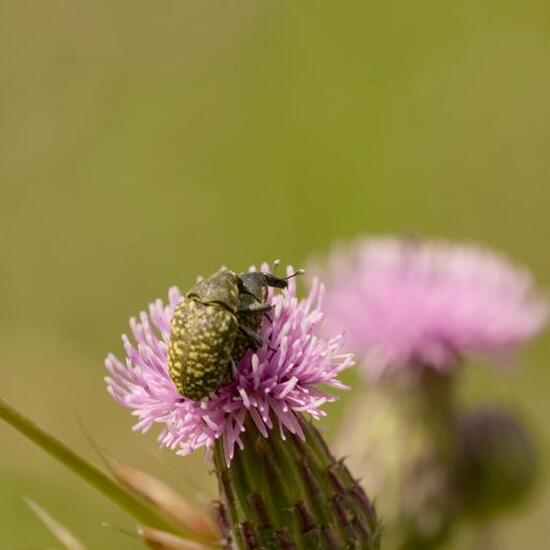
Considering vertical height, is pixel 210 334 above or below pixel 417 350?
below

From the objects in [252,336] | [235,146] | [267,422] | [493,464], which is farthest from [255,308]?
[235,146]

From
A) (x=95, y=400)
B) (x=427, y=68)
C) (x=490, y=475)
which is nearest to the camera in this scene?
(x=490, y=475)

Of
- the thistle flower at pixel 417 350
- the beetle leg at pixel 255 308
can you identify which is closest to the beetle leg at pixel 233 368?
the beetle leg at pixel 255 308

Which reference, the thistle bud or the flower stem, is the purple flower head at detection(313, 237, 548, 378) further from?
the flower stem

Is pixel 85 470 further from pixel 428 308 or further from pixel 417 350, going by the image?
pixel 428 308

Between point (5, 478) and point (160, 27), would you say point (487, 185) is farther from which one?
point (5, 478)

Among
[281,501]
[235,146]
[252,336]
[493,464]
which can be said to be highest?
[235,146]

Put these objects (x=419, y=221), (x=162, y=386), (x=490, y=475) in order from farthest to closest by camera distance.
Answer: (x=419, y=221) < (x=490, y=475) < (x=162, y=386)

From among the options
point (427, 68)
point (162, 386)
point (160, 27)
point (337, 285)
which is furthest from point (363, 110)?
point (162, 386)
